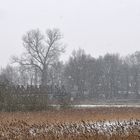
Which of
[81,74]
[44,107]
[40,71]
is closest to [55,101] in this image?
[44,107]

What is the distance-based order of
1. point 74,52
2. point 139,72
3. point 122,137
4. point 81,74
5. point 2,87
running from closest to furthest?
point 122,137, point 2,87, point 81,74, point 139,72, point 74,52

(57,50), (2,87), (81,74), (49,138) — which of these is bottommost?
(49,138)

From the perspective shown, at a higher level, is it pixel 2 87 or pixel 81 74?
pixel 81 74

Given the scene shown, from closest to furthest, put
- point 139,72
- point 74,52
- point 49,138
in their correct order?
point 49,138 → point 139,72 → point 74,52

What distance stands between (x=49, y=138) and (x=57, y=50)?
8556 cm

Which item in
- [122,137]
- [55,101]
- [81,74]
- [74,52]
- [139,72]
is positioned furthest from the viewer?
[74,52]

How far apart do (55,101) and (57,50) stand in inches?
2382

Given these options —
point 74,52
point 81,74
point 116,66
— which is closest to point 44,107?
point 81,74

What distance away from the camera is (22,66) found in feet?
315

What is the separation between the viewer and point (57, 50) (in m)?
96.8

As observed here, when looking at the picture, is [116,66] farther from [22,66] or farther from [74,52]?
[22,66]

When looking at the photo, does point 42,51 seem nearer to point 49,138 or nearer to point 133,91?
point 133,91

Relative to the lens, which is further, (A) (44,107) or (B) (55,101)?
(B) (55,101)

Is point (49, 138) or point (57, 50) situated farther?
point (57, 50)
